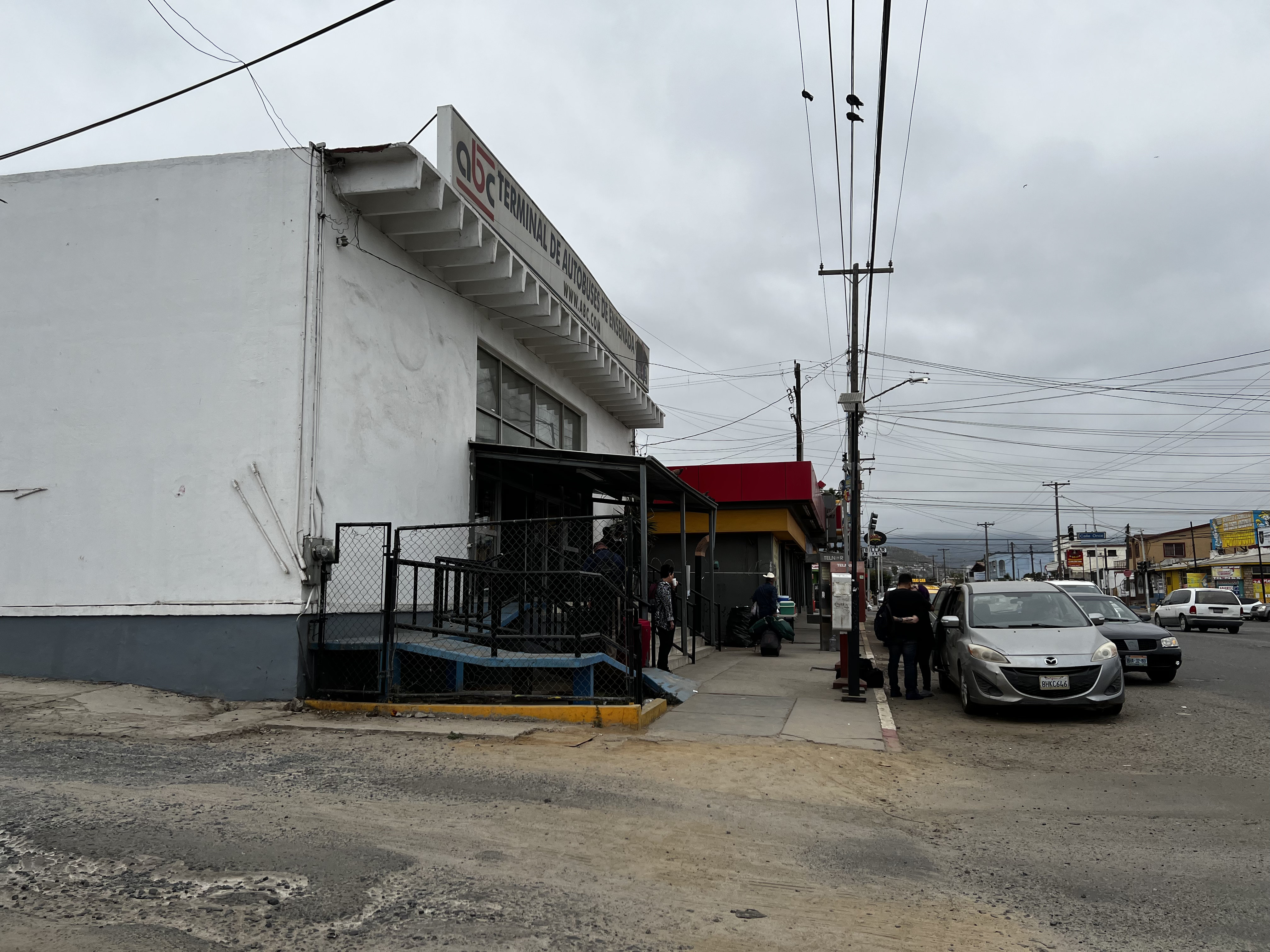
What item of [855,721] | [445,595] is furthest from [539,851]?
[445,595]

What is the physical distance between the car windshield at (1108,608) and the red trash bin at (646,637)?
22.6 feet

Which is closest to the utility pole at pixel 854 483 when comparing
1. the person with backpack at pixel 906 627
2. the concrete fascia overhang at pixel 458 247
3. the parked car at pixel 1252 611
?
the person with backpack at pixel 906 627

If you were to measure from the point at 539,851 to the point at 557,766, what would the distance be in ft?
6.94

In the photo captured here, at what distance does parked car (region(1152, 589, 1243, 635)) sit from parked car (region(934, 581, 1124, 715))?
2310cm

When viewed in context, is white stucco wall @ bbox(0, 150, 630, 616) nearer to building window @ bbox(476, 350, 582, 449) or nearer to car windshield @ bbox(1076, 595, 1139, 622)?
building window @ bbox(476, 350, 582, 449)

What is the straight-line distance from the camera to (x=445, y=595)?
11031 mm

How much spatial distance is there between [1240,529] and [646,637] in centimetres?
6371

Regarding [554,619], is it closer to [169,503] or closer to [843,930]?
[169,503]

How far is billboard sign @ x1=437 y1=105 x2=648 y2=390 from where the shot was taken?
11.3m

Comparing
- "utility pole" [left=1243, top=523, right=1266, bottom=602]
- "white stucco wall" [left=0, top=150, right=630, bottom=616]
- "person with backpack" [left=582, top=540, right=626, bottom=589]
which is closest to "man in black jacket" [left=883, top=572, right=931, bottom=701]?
"person with backpack" [left=582, top=540, right=626, bottom=589]

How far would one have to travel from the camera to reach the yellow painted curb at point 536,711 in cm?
866

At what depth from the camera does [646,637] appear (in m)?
10.6

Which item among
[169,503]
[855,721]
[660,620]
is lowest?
[855,721]

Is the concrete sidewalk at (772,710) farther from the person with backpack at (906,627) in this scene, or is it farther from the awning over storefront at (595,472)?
the awning over storefront at (595,472)
